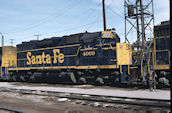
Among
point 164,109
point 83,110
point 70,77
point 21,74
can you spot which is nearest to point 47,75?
point 70,77

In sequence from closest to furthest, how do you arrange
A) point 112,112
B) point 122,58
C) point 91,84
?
point 112,112, point 122,58, point 91,84

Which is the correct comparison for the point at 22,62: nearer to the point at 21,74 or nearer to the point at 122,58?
the point at 21,74

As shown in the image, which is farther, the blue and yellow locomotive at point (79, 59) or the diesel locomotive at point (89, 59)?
the blue and yellow locomotive at point (79, 59)

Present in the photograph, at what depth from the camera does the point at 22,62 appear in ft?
63.8

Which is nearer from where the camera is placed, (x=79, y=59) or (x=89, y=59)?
(x=89, y=59)

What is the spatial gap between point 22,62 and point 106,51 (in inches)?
378

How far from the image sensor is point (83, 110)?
680cm

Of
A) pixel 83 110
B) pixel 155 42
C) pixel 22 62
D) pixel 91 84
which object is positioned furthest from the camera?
pixel 22 62

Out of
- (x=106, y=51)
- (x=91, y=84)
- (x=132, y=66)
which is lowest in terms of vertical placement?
(x=91, y=84)

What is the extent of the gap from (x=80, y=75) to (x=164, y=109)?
927 cm

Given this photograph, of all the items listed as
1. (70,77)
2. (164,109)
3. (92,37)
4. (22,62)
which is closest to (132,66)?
(92,37)

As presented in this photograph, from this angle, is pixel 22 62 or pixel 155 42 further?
pixel 22 62

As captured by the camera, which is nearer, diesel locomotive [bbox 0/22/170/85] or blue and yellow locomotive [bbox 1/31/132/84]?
diesel locomotive [bbox 0/22/170/85]

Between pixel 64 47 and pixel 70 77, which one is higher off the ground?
pixel 64 47
